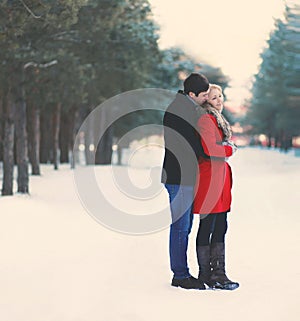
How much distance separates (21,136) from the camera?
16.3 metres

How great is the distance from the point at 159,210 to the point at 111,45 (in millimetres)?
6964

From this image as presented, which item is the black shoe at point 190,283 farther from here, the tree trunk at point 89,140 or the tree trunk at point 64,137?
the tree trunk at point 64,137

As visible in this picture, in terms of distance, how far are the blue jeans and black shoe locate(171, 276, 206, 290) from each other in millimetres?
46

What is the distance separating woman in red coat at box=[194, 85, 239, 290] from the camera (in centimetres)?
629

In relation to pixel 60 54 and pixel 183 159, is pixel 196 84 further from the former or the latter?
pixel 60 54

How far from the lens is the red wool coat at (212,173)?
20.6 feet

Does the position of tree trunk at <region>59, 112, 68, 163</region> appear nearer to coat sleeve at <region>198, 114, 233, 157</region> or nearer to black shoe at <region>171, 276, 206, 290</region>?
black shoe at <region>171, 276, 206, 290</region>

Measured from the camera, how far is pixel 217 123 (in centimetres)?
636

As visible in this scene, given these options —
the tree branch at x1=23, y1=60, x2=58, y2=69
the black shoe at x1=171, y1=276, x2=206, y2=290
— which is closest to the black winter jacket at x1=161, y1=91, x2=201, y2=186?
the black shoe at x1=171, y1=276, x2=206, y2=290

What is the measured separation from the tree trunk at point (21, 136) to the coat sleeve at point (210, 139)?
10.5 metres

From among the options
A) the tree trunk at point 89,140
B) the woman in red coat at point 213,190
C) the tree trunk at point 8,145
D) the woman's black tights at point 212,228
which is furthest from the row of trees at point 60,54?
the tree trunk at point 89,140

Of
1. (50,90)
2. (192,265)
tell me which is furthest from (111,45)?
(192,265)

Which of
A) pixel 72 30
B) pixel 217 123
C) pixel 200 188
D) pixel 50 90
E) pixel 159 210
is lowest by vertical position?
pixel 159 210

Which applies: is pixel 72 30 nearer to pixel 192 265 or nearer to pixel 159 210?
pixel 159 210
